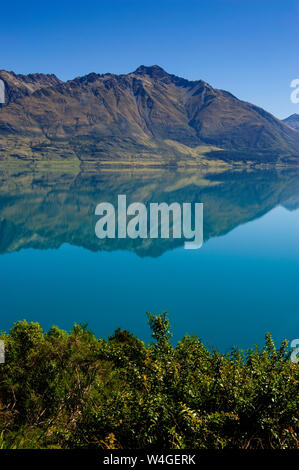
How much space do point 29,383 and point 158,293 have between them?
168 ft

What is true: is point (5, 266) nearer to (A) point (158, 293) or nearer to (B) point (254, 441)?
(A) point (158, 293)

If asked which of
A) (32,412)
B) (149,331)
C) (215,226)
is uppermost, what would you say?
(215,226)

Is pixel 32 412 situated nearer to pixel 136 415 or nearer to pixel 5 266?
pixel 136 415

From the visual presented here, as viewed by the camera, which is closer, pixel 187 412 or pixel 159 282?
pixel 187 412

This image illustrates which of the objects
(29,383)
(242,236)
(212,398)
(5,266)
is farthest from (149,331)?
(242,236)

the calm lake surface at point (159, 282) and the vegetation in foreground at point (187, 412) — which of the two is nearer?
the vegetation in foreground at point (187, 412)

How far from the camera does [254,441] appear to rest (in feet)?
35.9

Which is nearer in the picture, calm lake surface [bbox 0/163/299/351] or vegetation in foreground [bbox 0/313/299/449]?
vegetation in foreground [bbox 0/313/299/449]

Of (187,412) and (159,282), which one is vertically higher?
(187,412)

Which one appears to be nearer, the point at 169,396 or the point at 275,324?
the point at 169,396
